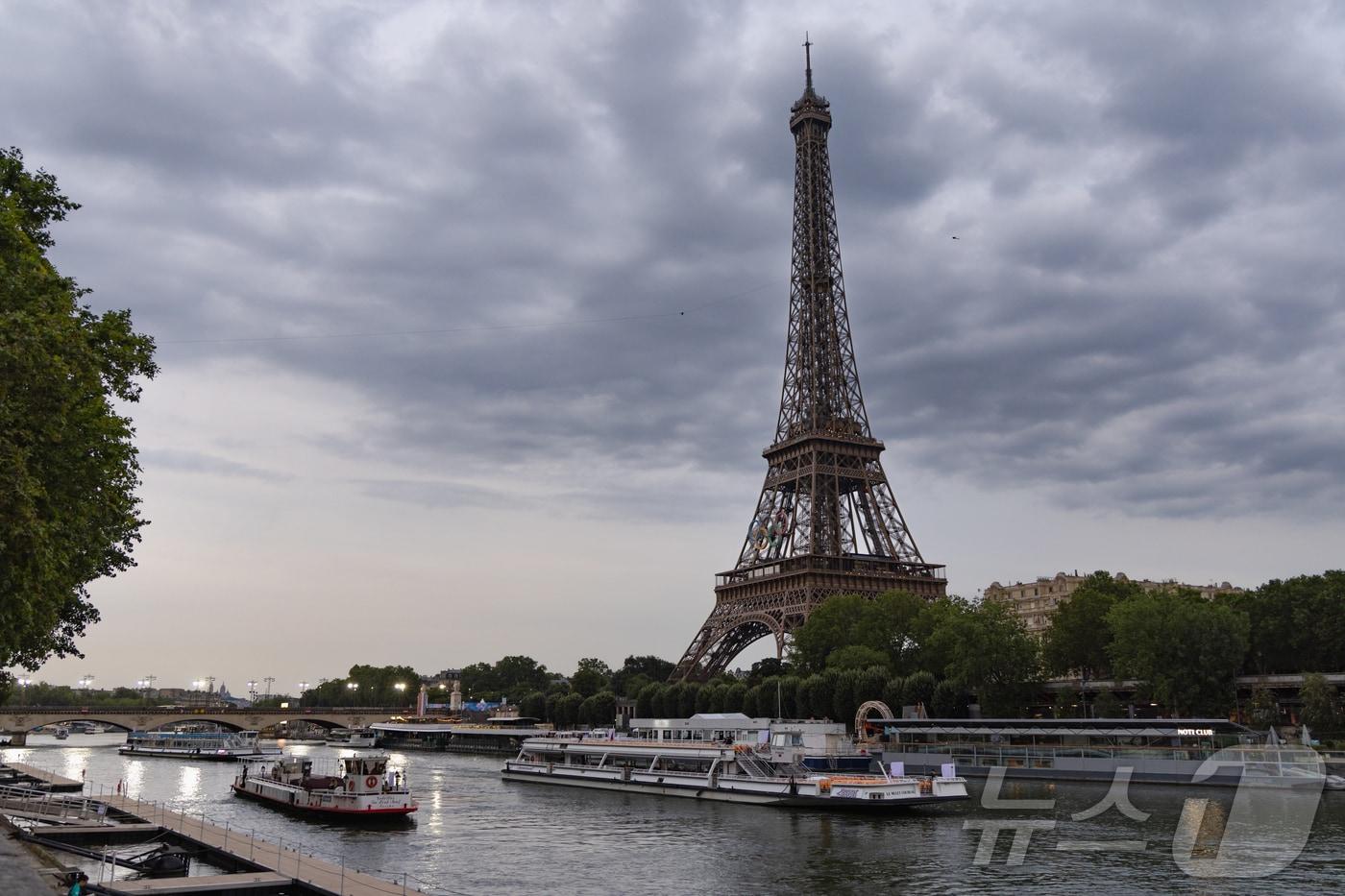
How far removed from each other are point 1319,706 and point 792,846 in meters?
57.8

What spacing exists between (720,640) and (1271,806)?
272 feet

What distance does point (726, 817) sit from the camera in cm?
5991

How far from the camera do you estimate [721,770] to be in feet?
232

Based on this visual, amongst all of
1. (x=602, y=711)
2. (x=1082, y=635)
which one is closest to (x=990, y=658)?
(x=1082, y=635)

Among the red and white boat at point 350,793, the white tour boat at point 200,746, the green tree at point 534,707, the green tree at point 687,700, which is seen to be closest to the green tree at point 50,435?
the red and white boat at point 350,793

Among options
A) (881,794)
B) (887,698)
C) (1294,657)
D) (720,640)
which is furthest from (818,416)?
(881,794)

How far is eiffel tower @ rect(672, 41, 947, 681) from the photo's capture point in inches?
4980

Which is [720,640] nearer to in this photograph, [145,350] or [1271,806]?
[1271,806]

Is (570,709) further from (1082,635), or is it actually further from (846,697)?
(1082,635)

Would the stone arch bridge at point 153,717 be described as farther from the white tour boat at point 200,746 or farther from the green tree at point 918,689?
the green tree at point 918,689

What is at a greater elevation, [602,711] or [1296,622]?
[1296,622]

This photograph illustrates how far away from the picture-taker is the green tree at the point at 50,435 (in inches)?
1085

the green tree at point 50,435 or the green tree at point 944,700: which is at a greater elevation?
the green tree at point 50,435
